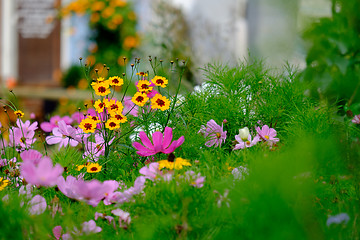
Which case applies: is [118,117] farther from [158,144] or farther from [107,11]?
[107,11]

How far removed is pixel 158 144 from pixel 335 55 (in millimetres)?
769

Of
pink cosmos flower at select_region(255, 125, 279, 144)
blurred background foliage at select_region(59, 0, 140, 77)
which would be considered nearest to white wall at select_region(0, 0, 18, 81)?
blurred background foliage at select_region(59, 0, 140, 77)

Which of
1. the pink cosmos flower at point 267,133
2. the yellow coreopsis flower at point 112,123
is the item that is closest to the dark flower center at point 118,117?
the yellow coreopsis flower at point 112,123

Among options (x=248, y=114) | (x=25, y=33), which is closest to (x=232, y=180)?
(x=248, y=114)

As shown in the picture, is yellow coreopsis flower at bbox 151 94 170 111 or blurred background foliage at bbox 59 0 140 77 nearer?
yellow coreopsis flower at bbox 151 94 170 111

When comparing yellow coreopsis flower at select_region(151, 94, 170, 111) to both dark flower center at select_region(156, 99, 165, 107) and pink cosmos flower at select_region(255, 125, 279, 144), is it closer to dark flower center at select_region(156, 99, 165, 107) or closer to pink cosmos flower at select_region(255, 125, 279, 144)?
dark flower center at select_region(156, 99, 165, 107)

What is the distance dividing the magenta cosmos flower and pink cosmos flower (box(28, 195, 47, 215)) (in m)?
0.19

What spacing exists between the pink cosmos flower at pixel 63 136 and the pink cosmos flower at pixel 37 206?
0.27m

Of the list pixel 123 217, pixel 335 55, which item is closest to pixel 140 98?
pixel 123 217

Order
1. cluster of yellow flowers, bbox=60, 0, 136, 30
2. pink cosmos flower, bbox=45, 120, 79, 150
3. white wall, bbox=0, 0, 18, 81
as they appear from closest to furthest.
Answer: pink cosmos flower, bbox=45, 120, 79, 150
cluster of yellow flowers, bbox=60, 0, 136, 30
white wall, bbox=0, 0, 18, 81

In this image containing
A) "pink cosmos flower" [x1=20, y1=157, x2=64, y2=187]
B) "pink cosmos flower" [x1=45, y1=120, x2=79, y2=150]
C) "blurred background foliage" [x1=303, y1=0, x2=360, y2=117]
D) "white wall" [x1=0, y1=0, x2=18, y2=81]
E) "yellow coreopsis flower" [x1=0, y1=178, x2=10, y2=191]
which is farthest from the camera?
"white wall" [x1=0, y1=0, x2=18, y2=81]

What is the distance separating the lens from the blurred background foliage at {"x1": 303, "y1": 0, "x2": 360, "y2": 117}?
1153mm

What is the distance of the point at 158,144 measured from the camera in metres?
0.69

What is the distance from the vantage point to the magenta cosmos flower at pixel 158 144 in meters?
0.68
